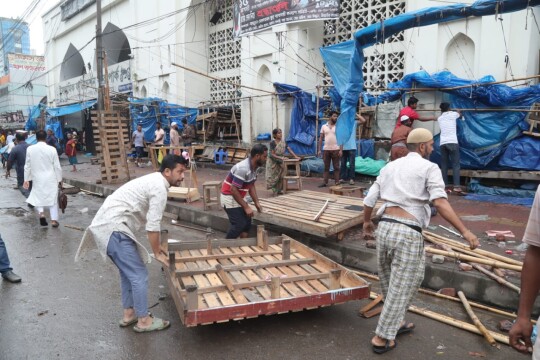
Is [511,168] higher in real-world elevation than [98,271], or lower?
higher

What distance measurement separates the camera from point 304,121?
12633mm

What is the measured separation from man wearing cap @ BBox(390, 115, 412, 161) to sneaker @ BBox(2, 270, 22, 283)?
4.51 metres

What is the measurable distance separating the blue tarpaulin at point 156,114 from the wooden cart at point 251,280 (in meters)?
13.4

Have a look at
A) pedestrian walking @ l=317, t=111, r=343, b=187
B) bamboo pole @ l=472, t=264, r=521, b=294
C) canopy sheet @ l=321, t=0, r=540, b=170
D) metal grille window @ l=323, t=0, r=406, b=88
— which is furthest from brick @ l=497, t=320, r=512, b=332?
metal grille window @ l=323, t=0, r=406, b=88

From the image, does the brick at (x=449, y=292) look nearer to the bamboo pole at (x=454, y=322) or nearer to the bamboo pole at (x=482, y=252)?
the bamboo pole at (x=454, y=322)

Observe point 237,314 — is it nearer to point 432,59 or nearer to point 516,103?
point 516,103

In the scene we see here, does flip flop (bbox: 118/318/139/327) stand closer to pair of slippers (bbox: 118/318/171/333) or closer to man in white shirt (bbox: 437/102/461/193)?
pair of slippers (bbox: 118/318/171/333)

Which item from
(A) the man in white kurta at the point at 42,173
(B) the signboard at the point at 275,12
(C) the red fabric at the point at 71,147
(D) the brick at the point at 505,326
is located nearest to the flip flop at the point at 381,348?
(D) the brick at the point at 505,326

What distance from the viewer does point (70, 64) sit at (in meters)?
30.3

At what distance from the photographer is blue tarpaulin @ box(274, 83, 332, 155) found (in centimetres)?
1248

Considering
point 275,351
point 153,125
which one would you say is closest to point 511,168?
point 275,351

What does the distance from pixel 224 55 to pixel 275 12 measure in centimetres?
502

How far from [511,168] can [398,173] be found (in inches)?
243

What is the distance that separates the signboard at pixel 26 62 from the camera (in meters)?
44.7
